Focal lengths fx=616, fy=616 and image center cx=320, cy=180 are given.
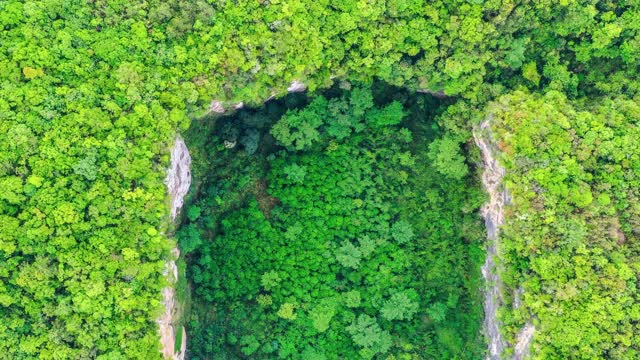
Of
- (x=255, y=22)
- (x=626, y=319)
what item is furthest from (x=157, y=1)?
(x=626, y=319)

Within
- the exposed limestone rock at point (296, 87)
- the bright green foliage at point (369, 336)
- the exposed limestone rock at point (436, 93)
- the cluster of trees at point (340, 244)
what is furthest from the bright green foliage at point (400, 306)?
the exposed limestone rock at point (296, 87)

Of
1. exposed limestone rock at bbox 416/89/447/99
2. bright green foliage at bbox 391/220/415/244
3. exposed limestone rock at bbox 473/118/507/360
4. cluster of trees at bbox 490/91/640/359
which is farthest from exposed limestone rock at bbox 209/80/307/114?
cluster of trees at bbox 490/91/640/359

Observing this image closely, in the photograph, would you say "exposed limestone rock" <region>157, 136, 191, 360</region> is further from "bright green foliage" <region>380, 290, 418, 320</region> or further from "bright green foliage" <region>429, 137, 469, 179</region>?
"bright green foliage" <region>429, 137, 469, 179</region>

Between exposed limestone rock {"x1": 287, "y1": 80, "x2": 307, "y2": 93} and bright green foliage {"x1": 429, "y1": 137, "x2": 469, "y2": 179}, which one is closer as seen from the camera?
exposed limestone rock {"x1": 287, "y1": 80, "x2": 307, "y2": 93}

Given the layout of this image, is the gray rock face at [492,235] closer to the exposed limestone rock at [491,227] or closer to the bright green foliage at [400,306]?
the exposed limestone rock at [491,227]

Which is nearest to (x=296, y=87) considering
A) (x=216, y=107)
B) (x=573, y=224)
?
(x=216, y=107)

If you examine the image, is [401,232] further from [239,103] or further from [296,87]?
[239,103]

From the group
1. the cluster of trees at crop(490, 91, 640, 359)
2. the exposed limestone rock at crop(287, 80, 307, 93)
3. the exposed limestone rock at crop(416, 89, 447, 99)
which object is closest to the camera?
the cluster of trees at crop(490, 91, 640, 359)
